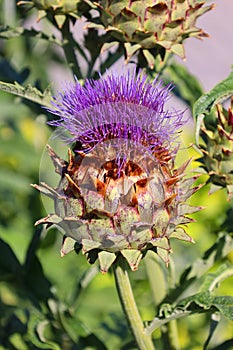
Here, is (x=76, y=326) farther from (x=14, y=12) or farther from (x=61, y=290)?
(x=14, y=12)

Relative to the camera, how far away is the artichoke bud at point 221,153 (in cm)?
110

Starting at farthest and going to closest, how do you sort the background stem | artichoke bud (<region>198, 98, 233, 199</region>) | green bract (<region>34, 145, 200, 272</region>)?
the background stem → artichoke bud (<region>198, 98, 233, 199</region>) → green bract (<region>34, 145, 200, 272</region>)

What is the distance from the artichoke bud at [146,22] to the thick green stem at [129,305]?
1.07ft

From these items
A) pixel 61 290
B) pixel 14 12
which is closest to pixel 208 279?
pixel 61 290

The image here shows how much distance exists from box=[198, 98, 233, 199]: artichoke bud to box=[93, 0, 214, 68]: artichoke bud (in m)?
0.13

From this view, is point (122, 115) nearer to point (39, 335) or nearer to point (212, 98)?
point (212, 98)

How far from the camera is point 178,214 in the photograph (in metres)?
0.96

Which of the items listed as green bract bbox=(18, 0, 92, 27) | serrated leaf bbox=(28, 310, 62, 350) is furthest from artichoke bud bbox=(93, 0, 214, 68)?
serrated leaf bbox=(28, 310, 62, 350)

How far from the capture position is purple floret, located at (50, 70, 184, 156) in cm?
96

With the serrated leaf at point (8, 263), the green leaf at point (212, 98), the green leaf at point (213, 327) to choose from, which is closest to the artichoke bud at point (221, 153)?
the green leaf at point (212, 98)

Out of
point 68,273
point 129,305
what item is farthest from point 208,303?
point 68,273

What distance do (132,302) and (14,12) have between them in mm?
880

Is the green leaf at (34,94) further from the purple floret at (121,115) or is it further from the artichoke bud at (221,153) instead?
the artichoke bud at (221,153)

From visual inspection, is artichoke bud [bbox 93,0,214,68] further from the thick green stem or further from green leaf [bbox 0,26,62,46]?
the thick green stem
